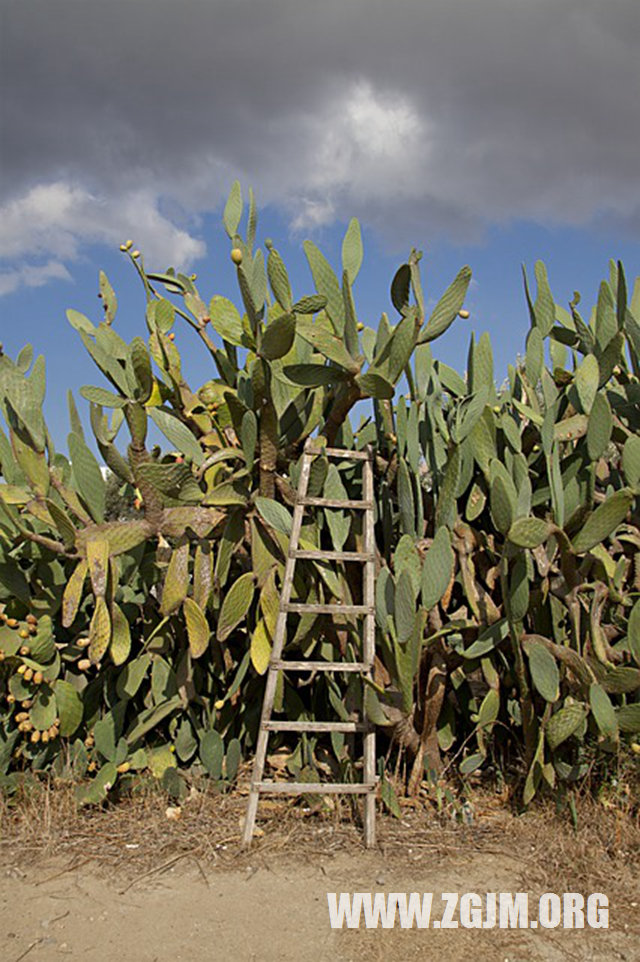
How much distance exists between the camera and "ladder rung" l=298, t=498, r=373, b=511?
12.4 ft

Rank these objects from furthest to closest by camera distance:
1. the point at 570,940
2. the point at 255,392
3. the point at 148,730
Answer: the point at 148,730, the point at 255,392, the point at 570,940

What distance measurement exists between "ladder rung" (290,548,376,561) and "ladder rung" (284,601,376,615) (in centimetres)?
21

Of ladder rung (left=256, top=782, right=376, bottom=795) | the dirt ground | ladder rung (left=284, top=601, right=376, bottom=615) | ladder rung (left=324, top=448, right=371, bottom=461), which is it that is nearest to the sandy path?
the dirt ground

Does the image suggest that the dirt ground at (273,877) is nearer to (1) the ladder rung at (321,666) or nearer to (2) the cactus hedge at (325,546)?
(2) the cactus hedge at (325,546)

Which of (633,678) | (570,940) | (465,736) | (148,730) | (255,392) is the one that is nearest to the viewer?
(570,940)

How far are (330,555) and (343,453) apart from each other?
489mm

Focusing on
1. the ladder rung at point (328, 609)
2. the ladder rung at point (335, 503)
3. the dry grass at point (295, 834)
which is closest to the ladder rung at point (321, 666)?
the ladder rung at point (328, 609)

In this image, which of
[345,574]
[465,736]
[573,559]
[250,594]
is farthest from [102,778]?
→ [573,559]

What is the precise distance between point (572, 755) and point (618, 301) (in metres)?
2.04

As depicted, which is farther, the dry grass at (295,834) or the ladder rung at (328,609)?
the ladder rung at (328,609)

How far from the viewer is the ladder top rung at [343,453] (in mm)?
3836

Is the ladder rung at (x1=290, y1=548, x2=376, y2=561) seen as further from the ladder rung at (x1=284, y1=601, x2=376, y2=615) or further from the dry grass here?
the dry grass

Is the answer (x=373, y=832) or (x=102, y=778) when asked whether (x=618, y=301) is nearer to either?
(x=373, y=832)

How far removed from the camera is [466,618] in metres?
3.88
